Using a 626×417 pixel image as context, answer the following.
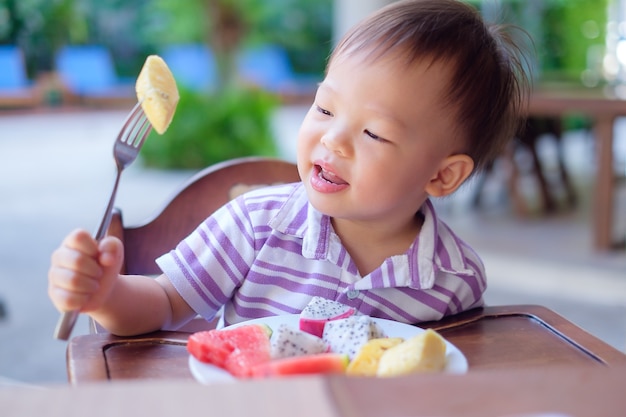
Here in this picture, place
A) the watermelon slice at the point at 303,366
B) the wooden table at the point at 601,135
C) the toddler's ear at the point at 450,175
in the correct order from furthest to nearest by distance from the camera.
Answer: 1. the wooden table at the point at 601,135
2. the toddler's ear at the point at 450,175
3. the watermelon slice at the point at 303,366

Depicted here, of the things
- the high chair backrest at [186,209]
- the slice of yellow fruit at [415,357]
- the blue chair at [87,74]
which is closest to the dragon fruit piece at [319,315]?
the slice of yellow fruit at [415,357]

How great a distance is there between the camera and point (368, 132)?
1.06m

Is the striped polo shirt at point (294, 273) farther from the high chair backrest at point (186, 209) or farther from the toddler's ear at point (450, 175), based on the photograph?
the high chair backrest at point (186, 209)

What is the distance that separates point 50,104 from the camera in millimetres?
11156

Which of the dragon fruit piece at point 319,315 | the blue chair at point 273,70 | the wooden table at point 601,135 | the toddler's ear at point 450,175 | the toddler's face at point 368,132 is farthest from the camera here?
the blue chair at point 273,70

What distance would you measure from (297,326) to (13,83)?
10.9m

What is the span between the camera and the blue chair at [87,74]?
11.5 m

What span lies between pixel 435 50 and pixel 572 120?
9.29m

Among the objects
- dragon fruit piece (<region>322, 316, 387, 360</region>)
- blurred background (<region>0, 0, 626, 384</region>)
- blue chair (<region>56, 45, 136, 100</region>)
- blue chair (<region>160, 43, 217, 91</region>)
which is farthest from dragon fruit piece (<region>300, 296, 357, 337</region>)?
blue chair (<region>56, 45, 136, 100</region>)

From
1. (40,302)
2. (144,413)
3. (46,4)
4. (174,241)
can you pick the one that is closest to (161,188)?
(40,302)

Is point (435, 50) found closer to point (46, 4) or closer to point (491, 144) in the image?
point (491, 144)

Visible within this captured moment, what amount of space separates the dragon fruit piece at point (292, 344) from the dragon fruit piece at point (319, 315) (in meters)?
0.06

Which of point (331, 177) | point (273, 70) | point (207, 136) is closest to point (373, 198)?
point (331, 177)

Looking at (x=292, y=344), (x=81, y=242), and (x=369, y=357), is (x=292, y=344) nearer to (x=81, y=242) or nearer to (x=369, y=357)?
(x=369, y=357)
